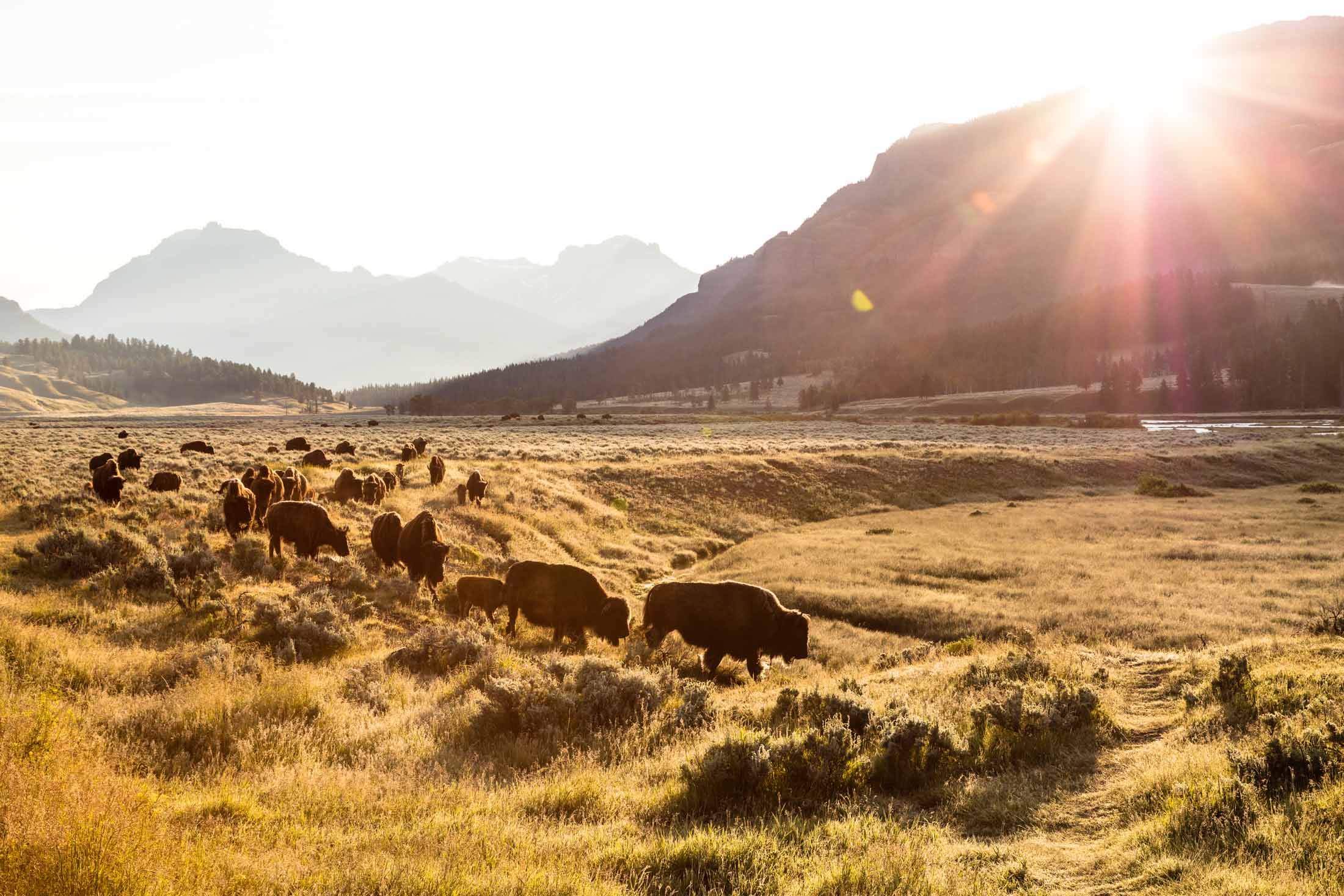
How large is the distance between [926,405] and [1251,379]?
5850 cm

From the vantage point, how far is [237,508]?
1609 cm

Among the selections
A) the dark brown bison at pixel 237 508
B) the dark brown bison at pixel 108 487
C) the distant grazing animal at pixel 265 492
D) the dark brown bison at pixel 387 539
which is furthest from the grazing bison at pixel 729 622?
the dark brown bison at pixel 108 487

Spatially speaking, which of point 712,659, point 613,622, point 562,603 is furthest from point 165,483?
point 712,659

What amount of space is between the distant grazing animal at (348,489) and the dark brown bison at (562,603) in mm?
9674

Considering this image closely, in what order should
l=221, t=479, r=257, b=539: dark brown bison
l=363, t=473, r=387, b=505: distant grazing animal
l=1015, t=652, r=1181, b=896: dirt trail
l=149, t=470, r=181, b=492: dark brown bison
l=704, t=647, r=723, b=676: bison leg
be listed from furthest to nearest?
l=363, t=473, r=387, b=505: distant grazing animal < l=149, t=470, r=181, b=492: dark brown bison < l=221, t=479, r=257, b=539: dark brown bison < l=704, t=647, r=723, b=676: bison leg < l=1015, t=652, r=1181, b=896: dirt trail

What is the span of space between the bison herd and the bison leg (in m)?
0.02

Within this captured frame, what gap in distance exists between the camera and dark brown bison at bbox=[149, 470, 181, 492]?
2081cm

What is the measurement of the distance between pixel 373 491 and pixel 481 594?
8.74 m

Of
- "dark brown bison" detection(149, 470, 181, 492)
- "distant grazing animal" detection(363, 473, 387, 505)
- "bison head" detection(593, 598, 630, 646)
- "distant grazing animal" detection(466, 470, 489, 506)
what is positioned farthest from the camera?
"distant grazing animal" detection(466, 470, 489, 506)

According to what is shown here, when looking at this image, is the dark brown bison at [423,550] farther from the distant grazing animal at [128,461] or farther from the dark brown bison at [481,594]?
the distant grazing animal at [128,461]

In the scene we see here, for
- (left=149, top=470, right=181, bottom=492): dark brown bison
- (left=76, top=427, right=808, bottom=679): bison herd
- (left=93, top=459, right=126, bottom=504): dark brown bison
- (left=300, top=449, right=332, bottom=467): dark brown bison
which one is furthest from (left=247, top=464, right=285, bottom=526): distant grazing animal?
(left=300, top=449, right=332, bottom=467): dark brown bison

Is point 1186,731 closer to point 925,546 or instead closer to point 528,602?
point 528,602

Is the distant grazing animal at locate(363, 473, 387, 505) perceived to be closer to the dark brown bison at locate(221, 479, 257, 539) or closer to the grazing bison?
the dark brown bison at locate(221, 479, 257, 539)

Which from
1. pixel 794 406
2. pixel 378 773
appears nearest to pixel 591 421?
pixel 794 406
